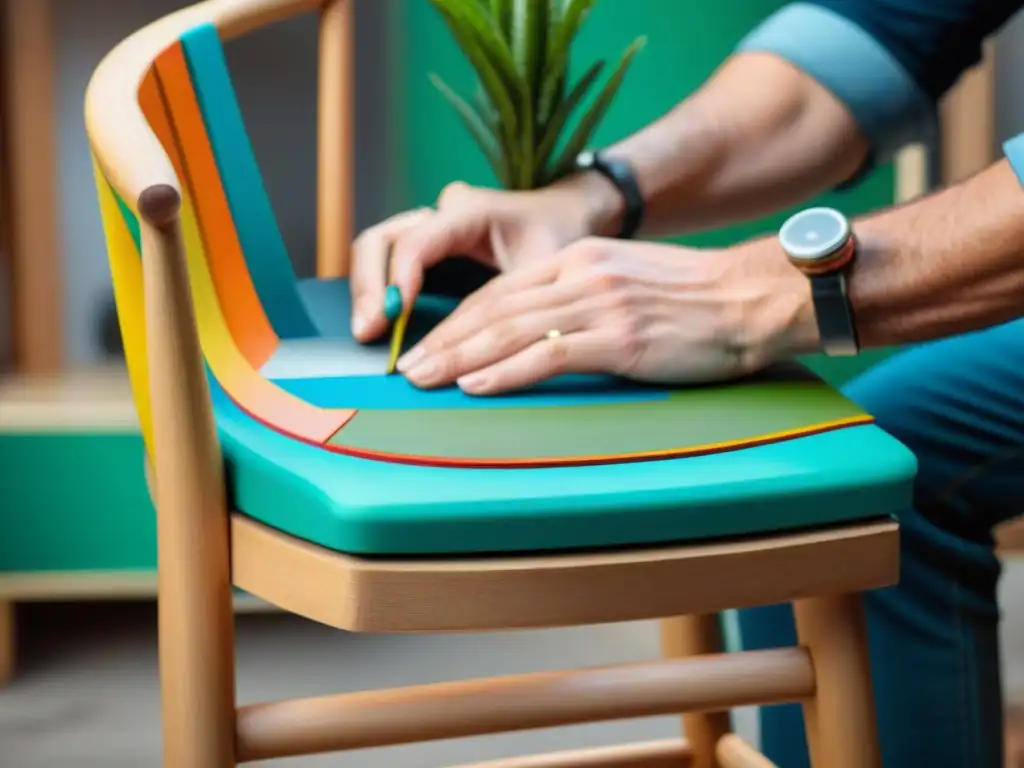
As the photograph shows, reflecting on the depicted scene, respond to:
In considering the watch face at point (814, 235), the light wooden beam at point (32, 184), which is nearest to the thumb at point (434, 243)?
the watch face at point (814, 235)

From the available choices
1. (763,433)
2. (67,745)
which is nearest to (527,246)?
(763,433)

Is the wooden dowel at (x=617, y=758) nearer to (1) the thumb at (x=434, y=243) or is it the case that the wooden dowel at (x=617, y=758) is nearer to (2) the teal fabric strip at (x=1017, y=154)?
(1) the thumb at (x=434, y=243)

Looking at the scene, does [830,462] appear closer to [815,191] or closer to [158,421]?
[158,421]

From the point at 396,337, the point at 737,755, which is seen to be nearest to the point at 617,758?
the point at 737,755

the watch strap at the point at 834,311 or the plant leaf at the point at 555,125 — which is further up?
the plant leaf at the point at 555,125

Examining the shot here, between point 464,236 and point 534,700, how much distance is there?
30 cm

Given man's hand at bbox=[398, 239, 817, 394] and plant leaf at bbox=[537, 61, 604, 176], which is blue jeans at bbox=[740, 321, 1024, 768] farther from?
plant leaf at bbox=[537, 61, 604, 176]

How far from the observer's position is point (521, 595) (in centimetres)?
48

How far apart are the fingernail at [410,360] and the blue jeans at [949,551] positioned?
325mm

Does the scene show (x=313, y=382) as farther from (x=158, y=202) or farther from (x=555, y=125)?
(x=555, y=125)

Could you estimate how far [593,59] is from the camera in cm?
168

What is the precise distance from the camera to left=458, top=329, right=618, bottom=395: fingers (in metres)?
0.58

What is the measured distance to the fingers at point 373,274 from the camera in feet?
2.25

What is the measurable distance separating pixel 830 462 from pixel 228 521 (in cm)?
29
